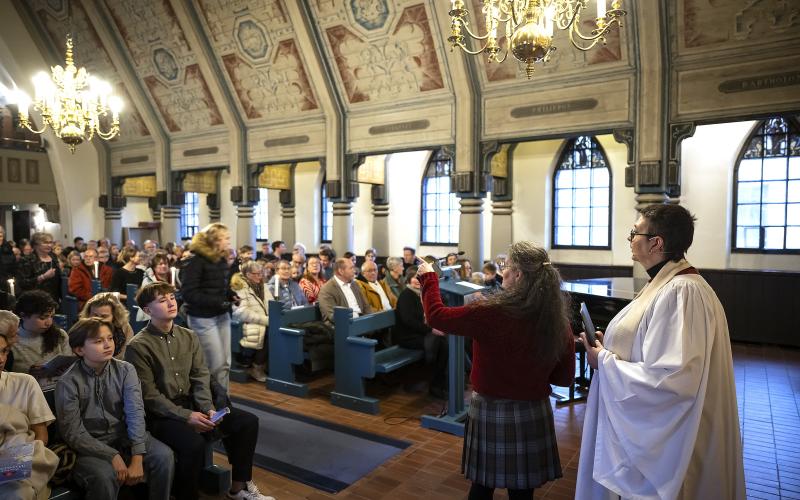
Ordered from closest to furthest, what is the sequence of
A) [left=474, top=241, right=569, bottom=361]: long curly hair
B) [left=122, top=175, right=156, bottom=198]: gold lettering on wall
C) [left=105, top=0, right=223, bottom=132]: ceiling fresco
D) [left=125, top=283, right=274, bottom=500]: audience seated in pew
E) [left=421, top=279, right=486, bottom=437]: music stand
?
1. [left=474, top=241, right=569, bottom=361]: long curly hair
2. [left=125, top=283, right=274, bottom=500]: audience seated in pew
3. [left=421, top=279, right=486, bottom=437]: music stand
4. [left=105, top=0, right=223, bottom=132]: ceiling fresco
5. [left=122, top=175, right=156, bottom=198]: gold lettering on wall

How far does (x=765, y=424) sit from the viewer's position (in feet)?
16.8

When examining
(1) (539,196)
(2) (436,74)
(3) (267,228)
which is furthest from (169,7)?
(1) (539,196)

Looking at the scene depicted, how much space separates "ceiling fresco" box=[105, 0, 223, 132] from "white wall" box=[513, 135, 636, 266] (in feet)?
23.4

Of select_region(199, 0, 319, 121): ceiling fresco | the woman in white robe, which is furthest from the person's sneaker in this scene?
select_region(199, 0, 319, 121): ceiling fresco

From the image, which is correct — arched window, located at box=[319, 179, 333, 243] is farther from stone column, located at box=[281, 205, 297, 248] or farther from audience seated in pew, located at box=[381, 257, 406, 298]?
audience seated in pew, located at box=[381, 257, 406, 298]

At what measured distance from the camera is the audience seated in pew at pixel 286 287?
22.2 feet

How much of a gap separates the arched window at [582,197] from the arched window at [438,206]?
266 cm

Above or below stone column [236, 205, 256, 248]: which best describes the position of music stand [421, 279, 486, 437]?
below

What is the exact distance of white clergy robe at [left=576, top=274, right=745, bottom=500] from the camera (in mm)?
2184

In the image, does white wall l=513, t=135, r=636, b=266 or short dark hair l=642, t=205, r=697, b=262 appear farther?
white wall l=513, t=135, r=636, b=266

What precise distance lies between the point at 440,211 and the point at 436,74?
4796mm

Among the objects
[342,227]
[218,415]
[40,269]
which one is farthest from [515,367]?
[342,227]

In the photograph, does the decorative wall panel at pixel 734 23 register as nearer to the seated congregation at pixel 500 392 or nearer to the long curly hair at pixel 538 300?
the seated congregation at pixel 500 392

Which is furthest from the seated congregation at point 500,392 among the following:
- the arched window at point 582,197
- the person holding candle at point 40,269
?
the arched window at point 582,197
